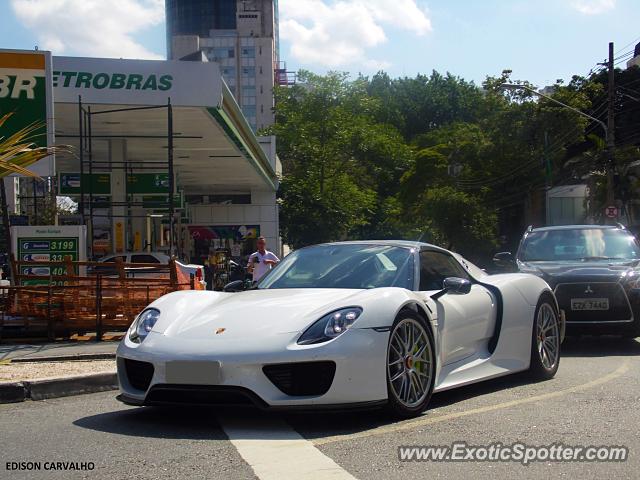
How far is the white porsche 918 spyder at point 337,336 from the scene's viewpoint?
520 cm

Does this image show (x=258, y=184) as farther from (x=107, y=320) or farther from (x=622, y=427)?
(x=622, y=427)

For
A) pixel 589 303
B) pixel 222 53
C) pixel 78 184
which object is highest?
pixel 222 53

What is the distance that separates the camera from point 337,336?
17.4ft

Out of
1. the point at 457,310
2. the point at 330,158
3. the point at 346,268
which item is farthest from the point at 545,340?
the point at 330,158

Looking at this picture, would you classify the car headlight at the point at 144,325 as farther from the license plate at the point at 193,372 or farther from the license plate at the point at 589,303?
the license plate at the point at 589,303

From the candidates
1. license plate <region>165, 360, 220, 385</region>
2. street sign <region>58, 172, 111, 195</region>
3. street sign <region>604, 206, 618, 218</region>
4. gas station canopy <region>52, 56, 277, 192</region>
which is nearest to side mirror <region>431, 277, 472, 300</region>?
license plate <region>165, 360, 220, 385</region>

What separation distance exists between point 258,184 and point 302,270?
34.0 m

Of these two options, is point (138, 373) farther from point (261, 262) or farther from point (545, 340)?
point (261, 262)

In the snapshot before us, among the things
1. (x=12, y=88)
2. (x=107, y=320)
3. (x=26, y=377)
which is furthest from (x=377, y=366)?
(x=12, y=88)

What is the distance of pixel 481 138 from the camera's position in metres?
50.3

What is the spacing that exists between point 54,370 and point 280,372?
3.70m

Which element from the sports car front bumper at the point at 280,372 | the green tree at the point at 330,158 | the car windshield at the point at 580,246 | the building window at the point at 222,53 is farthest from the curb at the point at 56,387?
the building window at the point at 222,53

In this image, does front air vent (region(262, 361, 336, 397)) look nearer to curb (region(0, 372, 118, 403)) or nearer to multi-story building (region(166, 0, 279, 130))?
curb (region(0, 372, 118, 403))

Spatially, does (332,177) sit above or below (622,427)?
above
